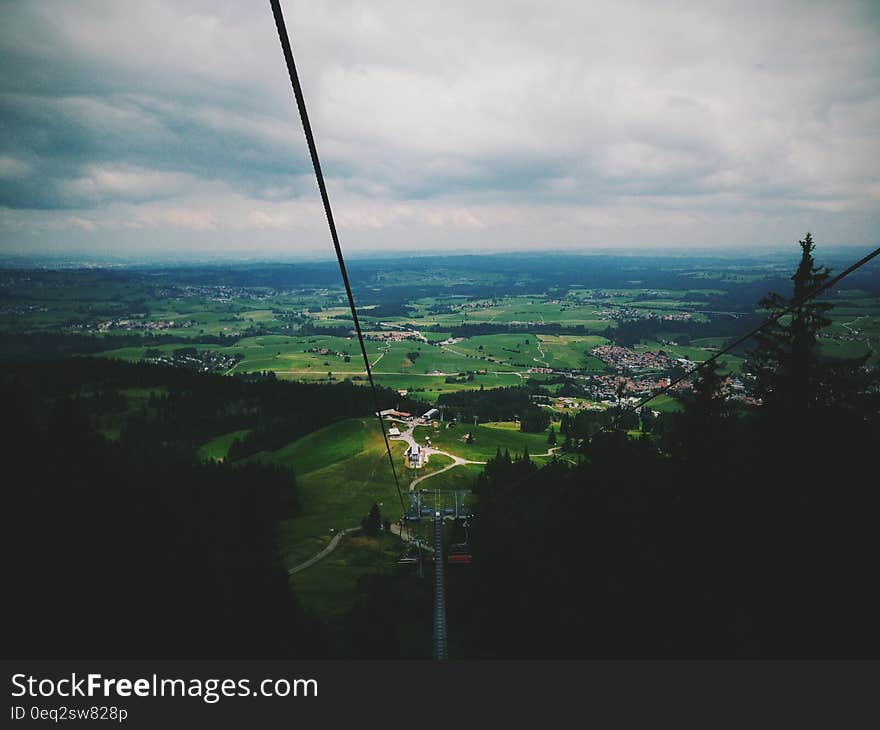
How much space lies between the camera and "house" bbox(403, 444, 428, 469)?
79.6 meters

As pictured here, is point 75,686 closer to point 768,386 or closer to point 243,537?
→ point 768,386

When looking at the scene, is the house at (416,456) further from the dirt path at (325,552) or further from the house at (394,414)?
the house at (394,414)

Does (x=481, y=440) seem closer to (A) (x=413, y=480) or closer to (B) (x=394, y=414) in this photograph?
(B) (x=394, y=414)

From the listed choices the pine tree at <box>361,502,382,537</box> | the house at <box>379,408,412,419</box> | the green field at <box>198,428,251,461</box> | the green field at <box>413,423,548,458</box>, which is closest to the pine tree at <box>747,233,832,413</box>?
the pine tree at <box>361,502,382,537</box>

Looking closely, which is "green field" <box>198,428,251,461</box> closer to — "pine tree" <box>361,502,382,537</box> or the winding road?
the winding road

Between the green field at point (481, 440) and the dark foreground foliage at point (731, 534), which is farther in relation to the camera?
the green field at point (481, 440)

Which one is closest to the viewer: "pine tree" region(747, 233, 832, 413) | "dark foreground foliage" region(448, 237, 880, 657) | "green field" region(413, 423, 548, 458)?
"dark foreground foliage" region(448, 237, 880, 657)

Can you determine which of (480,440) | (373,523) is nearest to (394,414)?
(480,440)

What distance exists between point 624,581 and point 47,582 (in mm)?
29766

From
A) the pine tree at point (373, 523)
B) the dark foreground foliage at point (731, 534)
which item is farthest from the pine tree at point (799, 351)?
the pine tree at point (373, 523)

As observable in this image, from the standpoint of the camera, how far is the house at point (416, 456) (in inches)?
3132

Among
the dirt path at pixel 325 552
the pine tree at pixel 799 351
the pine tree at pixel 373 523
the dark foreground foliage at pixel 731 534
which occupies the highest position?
the pine tree at pixel 799 351

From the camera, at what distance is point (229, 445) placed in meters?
113

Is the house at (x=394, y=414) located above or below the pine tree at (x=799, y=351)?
below
